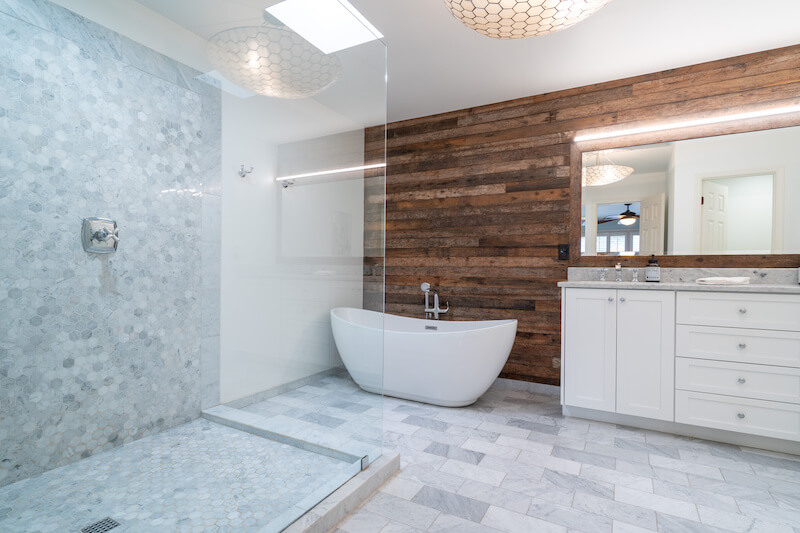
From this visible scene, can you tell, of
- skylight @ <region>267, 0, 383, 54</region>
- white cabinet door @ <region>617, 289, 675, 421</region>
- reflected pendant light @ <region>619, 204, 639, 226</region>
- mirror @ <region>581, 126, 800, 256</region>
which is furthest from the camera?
reflected pendant light @ <region>619, 204, 639, 226</region>

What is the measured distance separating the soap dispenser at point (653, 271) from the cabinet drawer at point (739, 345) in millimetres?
498

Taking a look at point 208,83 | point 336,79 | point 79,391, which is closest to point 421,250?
point 336,79

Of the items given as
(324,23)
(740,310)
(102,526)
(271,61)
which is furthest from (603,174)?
(102,526)

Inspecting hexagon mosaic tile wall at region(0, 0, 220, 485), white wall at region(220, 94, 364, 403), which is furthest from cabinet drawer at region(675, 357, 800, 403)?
hexagon mosaic tile wall at region(0, 0, 220, 485)

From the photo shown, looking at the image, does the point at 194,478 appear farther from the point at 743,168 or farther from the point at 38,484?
the point at 743,168

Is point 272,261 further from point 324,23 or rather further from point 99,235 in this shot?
point 324,23

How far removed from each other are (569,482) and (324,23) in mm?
2412

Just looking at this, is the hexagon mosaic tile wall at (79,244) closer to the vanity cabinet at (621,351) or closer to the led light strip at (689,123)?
the vanity cabinet at (621,351)

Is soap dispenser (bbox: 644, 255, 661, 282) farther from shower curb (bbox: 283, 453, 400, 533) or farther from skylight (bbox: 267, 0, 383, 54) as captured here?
skylight (bbox: 267, 0, 383, 54)

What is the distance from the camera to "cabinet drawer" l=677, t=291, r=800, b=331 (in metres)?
2.30

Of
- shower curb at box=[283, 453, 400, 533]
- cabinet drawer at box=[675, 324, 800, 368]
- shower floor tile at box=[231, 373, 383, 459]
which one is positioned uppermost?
cabinet drawer at box=[675, 324, 800, 368]

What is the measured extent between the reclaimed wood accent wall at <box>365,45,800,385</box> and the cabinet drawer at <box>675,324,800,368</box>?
645 mm

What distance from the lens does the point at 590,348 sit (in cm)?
279

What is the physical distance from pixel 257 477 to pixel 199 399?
473 mm
